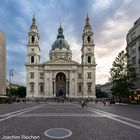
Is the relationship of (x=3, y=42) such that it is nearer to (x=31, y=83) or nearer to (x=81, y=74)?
(x=31, y=83)

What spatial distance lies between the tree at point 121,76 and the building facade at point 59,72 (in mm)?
52027

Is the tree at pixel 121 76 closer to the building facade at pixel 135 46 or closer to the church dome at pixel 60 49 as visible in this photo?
the building facade at pixel 135 46

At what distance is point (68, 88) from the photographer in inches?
4614

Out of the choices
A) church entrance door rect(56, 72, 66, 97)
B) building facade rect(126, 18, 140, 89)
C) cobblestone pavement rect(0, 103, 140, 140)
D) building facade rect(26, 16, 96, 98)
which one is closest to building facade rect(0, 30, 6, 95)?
building facade rect(26, 16, 96, 98)

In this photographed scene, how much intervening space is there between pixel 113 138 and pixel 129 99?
5967cm

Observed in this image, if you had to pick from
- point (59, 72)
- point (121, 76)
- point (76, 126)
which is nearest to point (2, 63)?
point (121, 76)

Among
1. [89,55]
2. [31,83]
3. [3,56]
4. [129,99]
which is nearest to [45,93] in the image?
[31,83]

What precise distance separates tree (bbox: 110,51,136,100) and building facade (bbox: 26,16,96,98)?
52027 mm

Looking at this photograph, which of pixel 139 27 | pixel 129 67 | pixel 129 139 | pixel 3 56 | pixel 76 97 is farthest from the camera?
pixel 76 97

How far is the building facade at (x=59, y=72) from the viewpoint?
380ft

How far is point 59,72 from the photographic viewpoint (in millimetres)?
119250

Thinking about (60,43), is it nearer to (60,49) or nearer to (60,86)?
(60,49)

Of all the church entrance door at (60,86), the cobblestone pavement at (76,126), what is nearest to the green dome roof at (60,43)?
the church entrance door at (60,86)

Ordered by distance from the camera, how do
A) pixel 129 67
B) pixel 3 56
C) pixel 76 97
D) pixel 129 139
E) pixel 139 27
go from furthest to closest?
pixel 76 97
pixel 3 56
pixel 139 27
pixel 129 67
pixel 129 139
